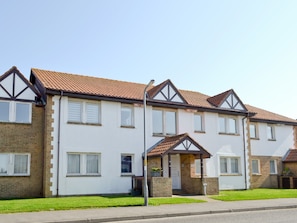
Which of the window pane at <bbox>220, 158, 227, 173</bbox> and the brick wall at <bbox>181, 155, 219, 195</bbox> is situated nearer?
the brick wall at <bbox>181, 155, 219, 195</bbox>

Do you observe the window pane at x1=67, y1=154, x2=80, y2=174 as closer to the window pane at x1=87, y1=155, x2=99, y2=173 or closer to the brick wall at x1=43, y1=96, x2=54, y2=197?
the window pane at x1=87, y1=155, x2=99, y2=173

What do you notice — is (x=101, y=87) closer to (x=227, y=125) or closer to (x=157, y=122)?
(x=157, y=122)

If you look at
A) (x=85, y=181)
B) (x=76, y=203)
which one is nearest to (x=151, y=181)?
(x=85, y=181)

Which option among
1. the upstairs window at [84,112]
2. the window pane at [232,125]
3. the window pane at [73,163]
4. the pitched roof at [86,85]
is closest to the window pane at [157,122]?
the pitched roof at [86,85]

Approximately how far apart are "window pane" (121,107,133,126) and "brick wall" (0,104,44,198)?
4981 millimetres

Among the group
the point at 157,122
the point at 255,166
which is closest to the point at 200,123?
the point at 157,122

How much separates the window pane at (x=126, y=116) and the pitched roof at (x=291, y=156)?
596 inches

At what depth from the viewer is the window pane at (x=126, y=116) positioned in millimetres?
23156

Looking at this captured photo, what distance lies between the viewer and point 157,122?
79.8 ft

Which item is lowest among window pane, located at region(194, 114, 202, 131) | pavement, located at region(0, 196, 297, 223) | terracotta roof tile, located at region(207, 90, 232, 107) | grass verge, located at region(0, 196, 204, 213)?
pavement, located at region(0, 196, 297, 223)

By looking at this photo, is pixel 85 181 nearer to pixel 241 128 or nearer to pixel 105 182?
pixel 105 182

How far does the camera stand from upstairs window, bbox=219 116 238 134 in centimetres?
2712

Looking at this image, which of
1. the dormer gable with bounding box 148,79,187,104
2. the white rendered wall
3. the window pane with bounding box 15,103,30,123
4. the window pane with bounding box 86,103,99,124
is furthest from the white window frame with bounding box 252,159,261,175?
the window pane with bounding box 15,103,30,123

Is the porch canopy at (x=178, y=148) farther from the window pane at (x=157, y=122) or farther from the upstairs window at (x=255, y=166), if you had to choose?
the upstairs window at (x=255, y=166)
